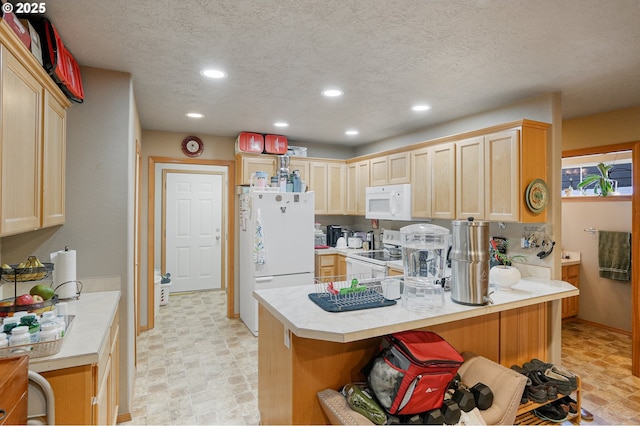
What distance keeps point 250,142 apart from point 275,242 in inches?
53.8

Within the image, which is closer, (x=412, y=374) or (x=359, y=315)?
(x=412, y=374)

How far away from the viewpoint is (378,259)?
4.19 metres

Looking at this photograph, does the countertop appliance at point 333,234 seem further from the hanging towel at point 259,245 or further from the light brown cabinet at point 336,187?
the hanging towel at point 259,245

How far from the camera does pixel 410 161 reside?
13.0ft

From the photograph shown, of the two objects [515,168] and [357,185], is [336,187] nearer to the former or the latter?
[357,185]

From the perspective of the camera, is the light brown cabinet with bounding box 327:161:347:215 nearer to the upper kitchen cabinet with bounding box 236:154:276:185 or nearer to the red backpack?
the upper kitchen cabinet with bounding box 236:154:276:185

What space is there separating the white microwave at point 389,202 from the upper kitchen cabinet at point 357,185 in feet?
0.74

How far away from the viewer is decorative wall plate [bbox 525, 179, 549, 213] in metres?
2.81

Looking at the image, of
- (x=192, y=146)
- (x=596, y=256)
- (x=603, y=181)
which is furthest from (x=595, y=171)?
(x=192, y=146)

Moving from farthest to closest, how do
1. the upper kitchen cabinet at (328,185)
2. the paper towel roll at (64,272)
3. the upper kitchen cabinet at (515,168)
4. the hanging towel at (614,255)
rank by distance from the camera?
the upper kitchen cabinet at (328,185)
the hanging towel at (614,255)
the upper kitchen cabinet at (515,168)
the paper towel roll at (64,272)

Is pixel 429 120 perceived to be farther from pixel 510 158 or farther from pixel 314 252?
pixel 314 252

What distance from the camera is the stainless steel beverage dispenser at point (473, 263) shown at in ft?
6.54

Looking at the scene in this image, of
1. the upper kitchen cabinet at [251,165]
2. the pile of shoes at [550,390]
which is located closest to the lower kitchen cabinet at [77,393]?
the pile of shoes at [550,390]

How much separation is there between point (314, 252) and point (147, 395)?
241 centimetres
